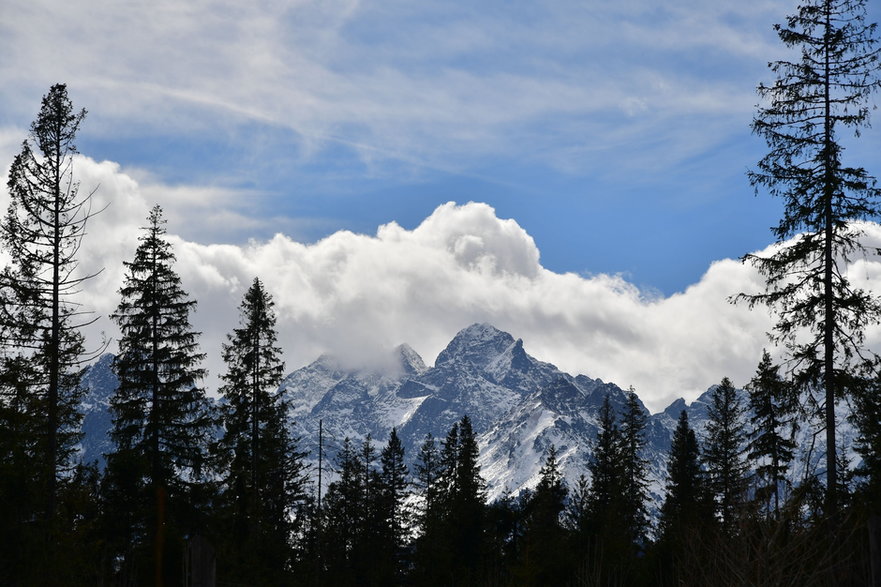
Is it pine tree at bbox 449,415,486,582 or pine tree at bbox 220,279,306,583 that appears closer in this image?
pine tree at bbox 220,279,306,583

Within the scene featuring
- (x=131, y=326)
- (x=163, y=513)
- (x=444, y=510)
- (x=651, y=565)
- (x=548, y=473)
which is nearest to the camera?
(x=651, y=565)

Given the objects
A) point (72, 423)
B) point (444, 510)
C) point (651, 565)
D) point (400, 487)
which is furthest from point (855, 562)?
point (400, 487)

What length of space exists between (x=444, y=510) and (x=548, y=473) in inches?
544

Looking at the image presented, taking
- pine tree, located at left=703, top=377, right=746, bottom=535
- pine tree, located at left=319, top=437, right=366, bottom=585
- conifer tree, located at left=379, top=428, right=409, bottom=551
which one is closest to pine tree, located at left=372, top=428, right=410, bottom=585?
conifer tree, located at left=379, top=428, right=409, bottom=551

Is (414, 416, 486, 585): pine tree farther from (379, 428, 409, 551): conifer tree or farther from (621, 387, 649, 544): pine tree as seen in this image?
(621, 387, 649, 544): pine tree

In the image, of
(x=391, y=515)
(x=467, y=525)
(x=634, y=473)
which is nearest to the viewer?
(x=467, y=525)

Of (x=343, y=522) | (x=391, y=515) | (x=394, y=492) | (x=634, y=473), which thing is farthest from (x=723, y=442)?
(x=394, y=492)

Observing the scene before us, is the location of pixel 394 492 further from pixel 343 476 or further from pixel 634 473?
pixel 634 473

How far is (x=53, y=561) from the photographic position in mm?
15227

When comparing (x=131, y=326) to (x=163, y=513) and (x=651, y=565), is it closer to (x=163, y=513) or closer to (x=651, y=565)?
(x=163, y=513)

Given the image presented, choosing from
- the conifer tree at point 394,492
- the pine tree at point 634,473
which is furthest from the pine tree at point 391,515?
the pine tree at point 634,473

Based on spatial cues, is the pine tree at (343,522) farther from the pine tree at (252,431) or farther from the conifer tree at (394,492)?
the pine tree at (252,431)

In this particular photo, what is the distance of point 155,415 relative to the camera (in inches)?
1204

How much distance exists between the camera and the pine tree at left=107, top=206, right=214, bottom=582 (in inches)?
1158
